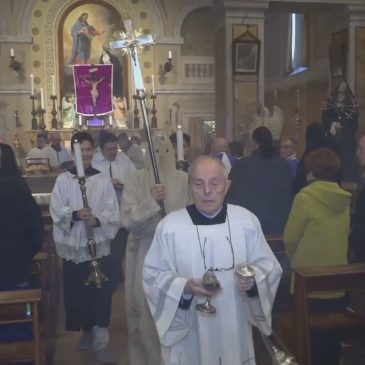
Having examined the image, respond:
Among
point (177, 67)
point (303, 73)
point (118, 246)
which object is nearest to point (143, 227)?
point (118, 246)

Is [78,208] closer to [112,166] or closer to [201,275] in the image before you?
[201,275]

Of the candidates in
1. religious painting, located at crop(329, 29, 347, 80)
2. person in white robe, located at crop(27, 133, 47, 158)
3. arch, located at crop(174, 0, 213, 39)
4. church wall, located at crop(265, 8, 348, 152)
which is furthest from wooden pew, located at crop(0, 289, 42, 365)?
arch, located at crop(174, 0, 213, 39)

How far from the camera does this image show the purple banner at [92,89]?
525 inches

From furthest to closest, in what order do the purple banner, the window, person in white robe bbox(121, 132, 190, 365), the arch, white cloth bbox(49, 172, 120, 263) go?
1. the window
2. the arch
3. the purple banner
4. white cloth bbox(49, 172, 120, 263)
5. person in white robe bbox(121, 132, 190, 365)

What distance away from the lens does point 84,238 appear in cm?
430

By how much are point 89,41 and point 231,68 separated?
4.69 m

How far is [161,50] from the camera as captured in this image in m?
13.9

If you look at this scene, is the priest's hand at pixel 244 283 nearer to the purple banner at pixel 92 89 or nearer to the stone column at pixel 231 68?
the stone column at pixel 231 68

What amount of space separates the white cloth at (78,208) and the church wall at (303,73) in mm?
8693

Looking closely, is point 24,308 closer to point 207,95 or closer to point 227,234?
point 227,234

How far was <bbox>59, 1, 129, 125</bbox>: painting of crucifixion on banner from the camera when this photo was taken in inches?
547

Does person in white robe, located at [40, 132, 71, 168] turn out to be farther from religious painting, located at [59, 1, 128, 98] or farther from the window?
the window

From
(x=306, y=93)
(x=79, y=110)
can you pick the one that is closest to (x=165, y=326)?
(x=79, y=110)

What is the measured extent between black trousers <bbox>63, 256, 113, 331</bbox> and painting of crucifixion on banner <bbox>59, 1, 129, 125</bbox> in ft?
32.1
